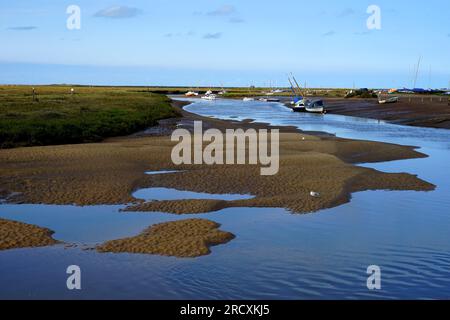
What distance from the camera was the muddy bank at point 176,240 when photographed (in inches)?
508

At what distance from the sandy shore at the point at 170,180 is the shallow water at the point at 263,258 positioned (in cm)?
68

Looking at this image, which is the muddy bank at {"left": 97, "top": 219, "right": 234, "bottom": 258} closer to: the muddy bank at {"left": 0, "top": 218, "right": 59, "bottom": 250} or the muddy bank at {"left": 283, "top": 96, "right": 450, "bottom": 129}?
the muddy bank at {"left": 0, "top": 218, "right": 59, "bottom": 250}

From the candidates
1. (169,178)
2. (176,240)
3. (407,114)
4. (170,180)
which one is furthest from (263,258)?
(407,114)

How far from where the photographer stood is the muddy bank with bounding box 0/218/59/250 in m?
13.4

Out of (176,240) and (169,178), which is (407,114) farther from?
(176,240)

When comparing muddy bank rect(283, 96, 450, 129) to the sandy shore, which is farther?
muddy bank rect(283, 96, 450, 129)

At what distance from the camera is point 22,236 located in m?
14.1

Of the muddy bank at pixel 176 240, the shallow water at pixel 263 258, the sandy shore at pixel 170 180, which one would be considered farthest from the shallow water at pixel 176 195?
the muddy bank at pixel 176 240

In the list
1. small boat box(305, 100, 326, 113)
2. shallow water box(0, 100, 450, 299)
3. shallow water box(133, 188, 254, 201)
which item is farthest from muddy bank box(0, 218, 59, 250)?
small boat box(305, 100, 326, 113)

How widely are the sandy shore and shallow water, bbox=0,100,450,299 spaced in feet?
2.24

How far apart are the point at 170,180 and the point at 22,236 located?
8423 mm

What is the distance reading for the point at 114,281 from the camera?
10.9m
